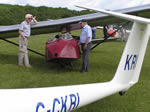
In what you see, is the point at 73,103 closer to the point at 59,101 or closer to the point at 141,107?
the point at 59,101

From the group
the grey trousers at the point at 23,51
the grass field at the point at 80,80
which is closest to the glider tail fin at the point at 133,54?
the grass field at the point at 80,80

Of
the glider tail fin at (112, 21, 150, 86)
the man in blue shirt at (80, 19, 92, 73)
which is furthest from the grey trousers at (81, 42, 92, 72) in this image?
the glider tail fin at (112, 21, 150, 86)

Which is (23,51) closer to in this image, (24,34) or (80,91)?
(24,34)

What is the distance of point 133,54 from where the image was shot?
2.92 m

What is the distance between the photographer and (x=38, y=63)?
758 centimetres

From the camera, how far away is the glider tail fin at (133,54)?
2760mm

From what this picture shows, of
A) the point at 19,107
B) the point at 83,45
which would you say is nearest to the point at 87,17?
the point at 83,45

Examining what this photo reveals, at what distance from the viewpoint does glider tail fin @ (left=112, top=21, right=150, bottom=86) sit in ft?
9.05

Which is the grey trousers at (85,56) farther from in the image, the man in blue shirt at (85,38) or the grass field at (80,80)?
the grass field at (80,80)

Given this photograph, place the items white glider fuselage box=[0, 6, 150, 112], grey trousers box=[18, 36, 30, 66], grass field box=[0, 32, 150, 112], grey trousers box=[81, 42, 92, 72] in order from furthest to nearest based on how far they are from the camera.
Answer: grey trousers box=[18, 36, 30, 66]
grey trousers box=[81, 42, 92, 72]
grass field box=[0, 32, 150, 112]
white glider fuselage box=[0, 6, 150, 112]

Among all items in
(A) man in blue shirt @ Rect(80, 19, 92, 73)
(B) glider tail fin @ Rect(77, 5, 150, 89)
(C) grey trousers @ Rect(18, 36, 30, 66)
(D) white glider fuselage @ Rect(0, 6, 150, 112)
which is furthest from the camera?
(C) grey trousers @ Rect(18, 36, 30, 66)

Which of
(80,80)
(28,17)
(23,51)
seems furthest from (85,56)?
(28,17)

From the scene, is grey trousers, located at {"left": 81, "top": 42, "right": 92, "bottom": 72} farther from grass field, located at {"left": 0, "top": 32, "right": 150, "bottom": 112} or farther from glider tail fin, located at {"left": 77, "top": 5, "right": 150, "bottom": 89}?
glider tail fin, located at {"left": 77, "top": 5, "right": 150, "bottom": 89}

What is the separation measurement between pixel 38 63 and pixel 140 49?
522 centimetres
